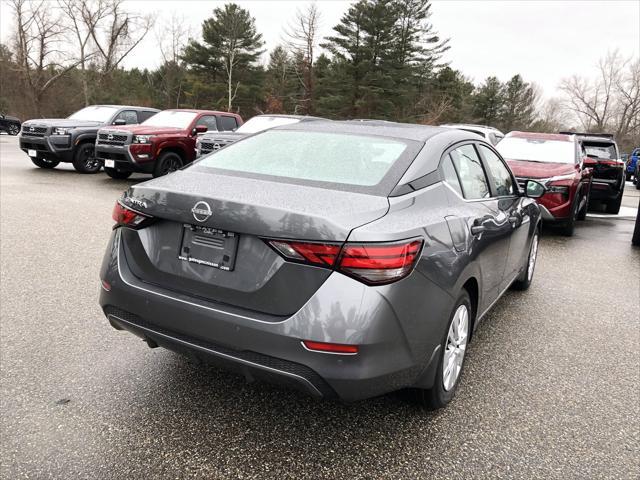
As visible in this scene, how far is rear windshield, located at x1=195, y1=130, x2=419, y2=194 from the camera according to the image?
271 centimetres

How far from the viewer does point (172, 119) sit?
13.1 m

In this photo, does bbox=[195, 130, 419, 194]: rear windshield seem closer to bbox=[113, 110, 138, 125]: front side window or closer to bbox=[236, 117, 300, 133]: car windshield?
bbox=[236, 117, 300, 133]: car windshield

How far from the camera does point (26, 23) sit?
43188 mm

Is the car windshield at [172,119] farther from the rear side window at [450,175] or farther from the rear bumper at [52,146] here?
the rear side window at [450,175]

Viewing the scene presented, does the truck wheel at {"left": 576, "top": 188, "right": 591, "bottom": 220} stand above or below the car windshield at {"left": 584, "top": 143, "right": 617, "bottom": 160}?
below

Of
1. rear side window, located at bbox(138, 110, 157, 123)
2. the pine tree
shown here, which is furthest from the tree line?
rear side window, located at bbox(138, 110, 157, 123)

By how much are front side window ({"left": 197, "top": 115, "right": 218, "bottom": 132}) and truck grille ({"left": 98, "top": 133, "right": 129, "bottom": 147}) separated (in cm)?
215

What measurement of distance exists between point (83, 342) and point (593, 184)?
11535mm

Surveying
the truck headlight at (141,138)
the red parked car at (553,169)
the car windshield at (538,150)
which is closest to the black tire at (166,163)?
the truck headlight at (141,138)

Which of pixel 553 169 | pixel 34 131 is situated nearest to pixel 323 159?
pixel 553 169

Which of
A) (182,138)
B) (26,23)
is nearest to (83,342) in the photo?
(182,138)

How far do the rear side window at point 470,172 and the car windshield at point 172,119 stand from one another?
33.3 feet

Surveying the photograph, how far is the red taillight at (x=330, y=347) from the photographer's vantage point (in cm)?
218

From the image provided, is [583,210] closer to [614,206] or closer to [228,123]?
[614,206]
